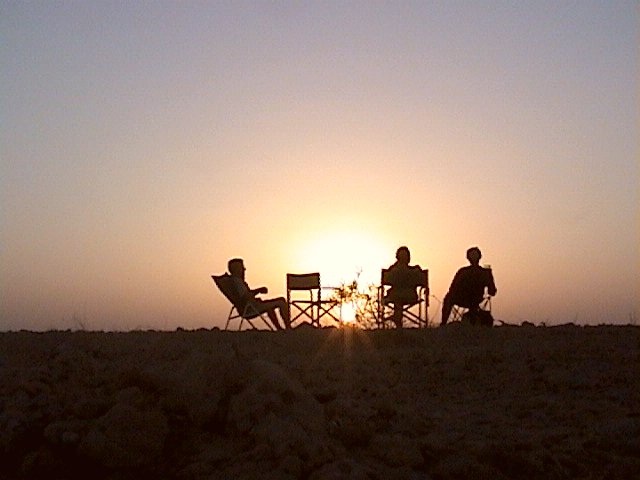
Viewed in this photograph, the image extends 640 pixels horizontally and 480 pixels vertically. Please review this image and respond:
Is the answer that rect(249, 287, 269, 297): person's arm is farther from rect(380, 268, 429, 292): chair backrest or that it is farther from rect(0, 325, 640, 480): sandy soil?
rect(0, 325, 640, 480): sandy soil

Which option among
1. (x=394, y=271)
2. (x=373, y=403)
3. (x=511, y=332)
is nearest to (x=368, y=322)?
(x=394, y=271)

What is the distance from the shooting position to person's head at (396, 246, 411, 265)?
1172cm

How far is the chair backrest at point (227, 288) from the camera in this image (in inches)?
444

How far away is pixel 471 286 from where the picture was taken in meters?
10.3

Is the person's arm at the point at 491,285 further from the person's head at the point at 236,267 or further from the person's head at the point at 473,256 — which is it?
the person's head at the point at 236,267

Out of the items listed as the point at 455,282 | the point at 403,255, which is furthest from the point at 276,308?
the point at 455,282

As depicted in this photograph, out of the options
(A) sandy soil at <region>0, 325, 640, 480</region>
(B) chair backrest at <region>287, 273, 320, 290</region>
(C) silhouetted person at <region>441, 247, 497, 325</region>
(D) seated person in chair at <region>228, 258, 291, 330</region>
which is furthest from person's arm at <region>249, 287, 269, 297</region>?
(A) sandy soil at <region>0, 325, 640, 480</region>

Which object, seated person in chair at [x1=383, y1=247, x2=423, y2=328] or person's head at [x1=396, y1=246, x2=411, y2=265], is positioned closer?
seated person in chair at [x1=383, y1=247, x2=423, y2=328]

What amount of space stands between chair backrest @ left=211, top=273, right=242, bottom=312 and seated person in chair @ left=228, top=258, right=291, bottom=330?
53 millimetres

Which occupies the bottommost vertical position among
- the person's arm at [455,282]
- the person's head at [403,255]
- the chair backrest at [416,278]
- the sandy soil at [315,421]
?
the sandy soil at [315,421]

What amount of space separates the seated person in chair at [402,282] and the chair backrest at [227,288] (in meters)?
1.83

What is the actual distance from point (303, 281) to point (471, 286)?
2865 millimetres

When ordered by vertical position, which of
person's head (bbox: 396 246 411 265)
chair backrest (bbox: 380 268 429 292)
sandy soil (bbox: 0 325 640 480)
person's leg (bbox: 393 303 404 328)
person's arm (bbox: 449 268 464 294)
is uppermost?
person's head (bbox: 396 246 411 265)

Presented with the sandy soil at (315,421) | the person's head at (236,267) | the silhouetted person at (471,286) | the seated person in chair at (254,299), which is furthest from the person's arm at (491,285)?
the sandy soil at (315,421)
